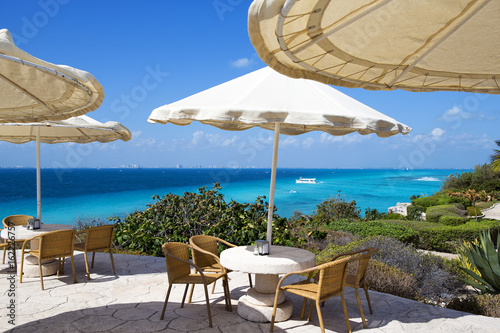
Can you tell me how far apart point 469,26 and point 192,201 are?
20.6 feet

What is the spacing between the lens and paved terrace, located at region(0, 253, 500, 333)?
3629mm

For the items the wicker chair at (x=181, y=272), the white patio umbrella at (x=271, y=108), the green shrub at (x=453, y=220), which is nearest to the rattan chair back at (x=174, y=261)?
the wicker chair at (x=181, y=272)

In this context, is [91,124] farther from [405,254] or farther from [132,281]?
[405,254]

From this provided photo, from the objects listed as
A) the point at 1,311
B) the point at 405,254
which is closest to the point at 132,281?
the point at 1,311

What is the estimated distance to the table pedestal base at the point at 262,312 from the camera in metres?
3.79

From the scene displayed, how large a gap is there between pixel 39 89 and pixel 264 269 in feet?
Result: 8.31

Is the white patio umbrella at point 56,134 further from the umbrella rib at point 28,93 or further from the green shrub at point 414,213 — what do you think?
the green shrub at point 414,213

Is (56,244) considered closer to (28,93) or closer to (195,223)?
(28,93)

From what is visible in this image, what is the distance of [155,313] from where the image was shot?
400 cm

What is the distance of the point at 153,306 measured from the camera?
424 cm

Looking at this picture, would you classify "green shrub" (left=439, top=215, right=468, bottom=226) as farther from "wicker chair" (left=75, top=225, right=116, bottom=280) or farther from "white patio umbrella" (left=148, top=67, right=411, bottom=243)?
"wicker chair" (left=75, top=225, right=116, bottom=280)

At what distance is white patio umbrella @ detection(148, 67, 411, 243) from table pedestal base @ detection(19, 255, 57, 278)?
3331mm

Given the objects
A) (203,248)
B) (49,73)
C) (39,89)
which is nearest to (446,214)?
(203,248)

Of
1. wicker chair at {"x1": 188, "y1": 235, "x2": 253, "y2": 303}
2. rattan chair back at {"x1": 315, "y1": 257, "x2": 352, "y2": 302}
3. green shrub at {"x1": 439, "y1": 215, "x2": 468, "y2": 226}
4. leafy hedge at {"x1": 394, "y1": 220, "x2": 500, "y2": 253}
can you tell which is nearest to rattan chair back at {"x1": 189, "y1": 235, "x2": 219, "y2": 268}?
wicker chair at {"x1": 188, "y1": 235, "x2": 253, "y2": 303}
